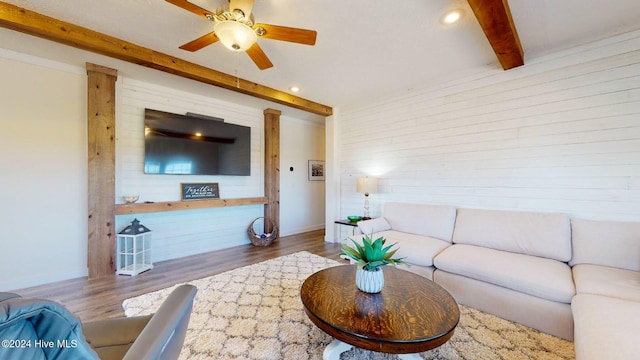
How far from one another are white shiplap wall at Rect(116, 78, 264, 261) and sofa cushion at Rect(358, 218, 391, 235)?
227cm

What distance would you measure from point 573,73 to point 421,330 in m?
3.05

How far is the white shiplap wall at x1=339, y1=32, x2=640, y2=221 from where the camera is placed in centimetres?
227

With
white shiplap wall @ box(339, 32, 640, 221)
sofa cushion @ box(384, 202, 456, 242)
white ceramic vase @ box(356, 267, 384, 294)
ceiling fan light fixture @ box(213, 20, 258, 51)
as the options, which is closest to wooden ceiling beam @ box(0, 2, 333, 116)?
ceiling fan light fixture @ box(213, 20, 258, 51)

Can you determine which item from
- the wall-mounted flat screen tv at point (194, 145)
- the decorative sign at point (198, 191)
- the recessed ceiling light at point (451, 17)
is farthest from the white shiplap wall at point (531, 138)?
the decorative sign at point (198, 191)

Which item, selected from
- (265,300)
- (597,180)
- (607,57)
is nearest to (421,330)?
(265,300)

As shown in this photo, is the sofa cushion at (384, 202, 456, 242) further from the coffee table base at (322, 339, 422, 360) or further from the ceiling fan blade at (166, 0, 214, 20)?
the ceiling fan blade at (166, 0, 214, 20)

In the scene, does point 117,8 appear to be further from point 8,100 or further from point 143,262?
point 143,262

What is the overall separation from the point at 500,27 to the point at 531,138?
1371 mm

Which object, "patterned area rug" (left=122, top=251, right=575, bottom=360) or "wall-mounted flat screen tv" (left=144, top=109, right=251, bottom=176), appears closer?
"patterned area rug" (left=122, top=251, right=575, bottom=360)

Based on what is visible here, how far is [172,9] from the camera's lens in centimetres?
203

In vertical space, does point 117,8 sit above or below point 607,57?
above

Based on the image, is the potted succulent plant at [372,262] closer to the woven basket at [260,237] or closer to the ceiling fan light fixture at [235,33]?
the ceiling fan light fixture at [235,33]

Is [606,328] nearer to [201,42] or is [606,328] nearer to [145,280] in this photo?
[201,42]

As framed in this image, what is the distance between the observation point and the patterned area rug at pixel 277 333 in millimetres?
1639
